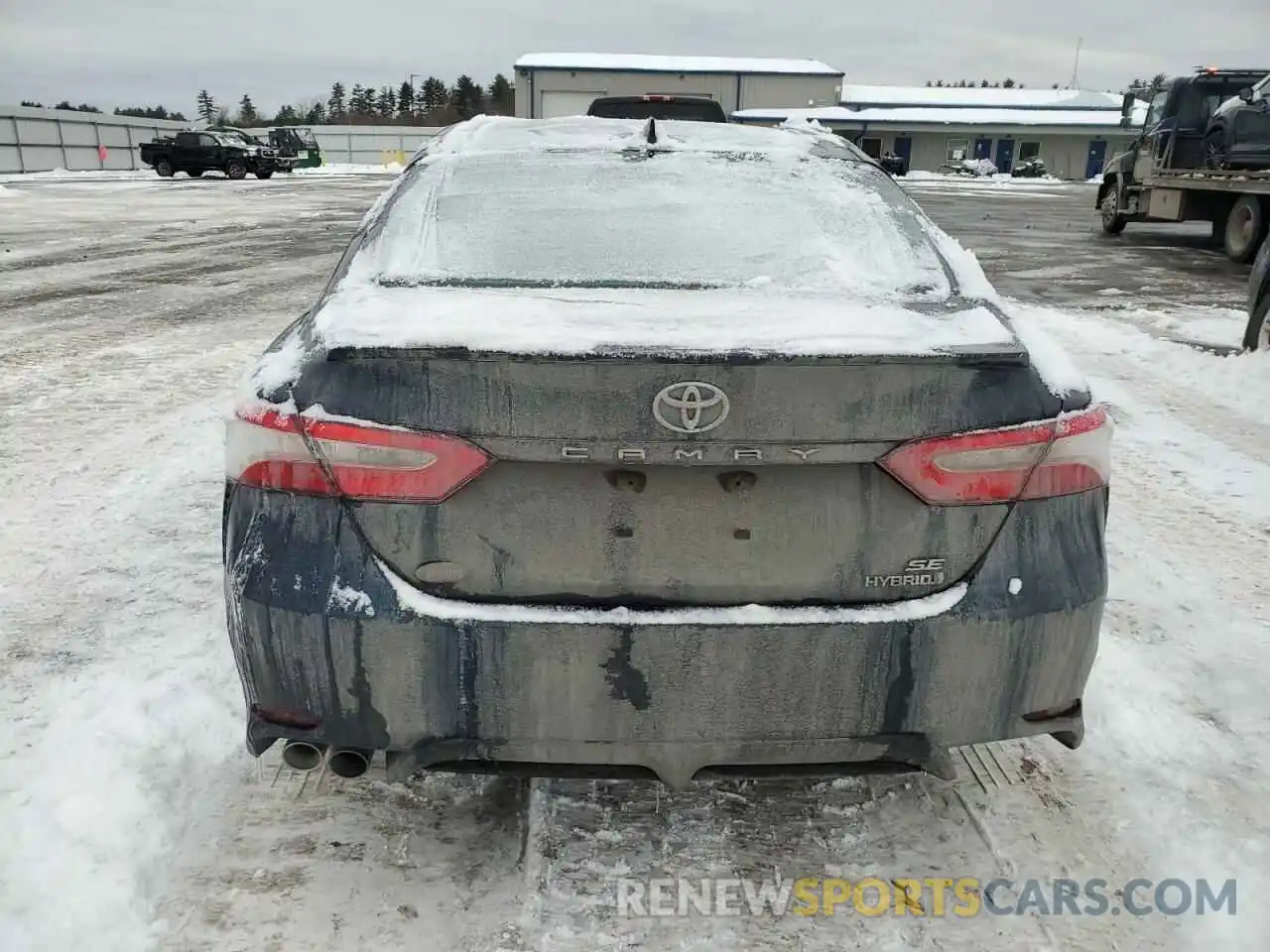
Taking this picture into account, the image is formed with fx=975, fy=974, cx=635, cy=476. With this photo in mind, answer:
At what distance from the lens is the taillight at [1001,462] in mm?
1859

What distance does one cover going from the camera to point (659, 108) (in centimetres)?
782

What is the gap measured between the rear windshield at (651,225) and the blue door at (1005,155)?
6862 centimetres

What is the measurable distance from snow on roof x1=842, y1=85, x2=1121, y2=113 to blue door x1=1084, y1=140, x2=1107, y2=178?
5.12 meters

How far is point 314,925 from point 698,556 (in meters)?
1.14

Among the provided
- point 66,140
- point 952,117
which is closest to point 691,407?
point 66,140

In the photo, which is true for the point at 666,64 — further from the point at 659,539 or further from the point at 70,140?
the point at 659,539

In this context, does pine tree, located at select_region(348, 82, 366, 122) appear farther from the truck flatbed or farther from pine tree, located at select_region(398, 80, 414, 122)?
the truck flatbed

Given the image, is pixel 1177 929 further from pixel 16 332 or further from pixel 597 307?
pixel 16 332

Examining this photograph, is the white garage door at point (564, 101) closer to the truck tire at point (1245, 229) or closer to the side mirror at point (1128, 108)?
the side mirror at point (1128, 108)

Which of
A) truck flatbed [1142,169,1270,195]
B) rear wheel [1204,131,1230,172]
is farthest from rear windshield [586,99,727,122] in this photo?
rear wheel [1204,131,1230,172]

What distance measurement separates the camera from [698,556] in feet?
6.16

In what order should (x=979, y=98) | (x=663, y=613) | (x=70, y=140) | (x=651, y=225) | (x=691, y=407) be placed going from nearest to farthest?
1. (x=691, y=407)
2. (x=663, y=613)
3. (x=651, y=225)
4. (x=70, y=140)
5. (x=979, y=98)

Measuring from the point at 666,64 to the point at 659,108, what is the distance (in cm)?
6277

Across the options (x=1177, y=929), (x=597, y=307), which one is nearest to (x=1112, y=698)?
(x=1177, y=929)
